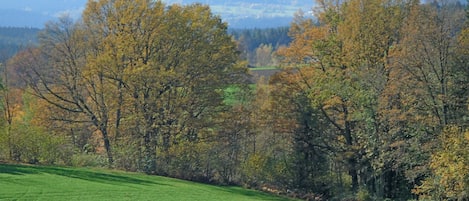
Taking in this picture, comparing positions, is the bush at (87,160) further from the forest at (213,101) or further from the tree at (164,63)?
the tree at (164,63)

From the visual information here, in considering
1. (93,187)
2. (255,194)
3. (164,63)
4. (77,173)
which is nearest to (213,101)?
(164,63)

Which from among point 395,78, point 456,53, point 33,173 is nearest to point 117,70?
point 33,173

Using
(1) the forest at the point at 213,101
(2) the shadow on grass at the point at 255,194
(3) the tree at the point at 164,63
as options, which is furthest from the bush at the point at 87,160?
(2) the shadow on grass at the point at 255,194

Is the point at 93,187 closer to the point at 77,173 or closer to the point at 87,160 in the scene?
the point at 77,173

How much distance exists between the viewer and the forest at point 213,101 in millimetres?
37844

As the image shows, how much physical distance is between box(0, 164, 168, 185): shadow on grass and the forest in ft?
14.5

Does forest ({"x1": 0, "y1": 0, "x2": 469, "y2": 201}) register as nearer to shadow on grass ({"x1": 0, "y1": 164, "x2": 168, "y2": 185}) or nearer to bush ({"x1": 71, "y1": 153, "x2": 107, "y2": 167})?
bush ({"x1": 71, "y1": 153, "x2": 107, "y2": 167})

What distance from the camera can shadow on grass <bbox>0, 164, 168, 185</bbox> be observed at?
30725 millimetres

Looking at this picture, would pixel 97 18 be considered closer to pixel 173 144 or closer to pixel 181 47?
pixel 181 47

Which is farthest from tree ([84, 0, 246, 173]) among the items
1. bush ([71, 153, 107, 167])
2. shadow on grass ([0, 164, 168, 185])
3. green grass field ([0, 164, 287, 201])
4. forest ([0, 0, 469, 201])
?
shadow on grass ([0, 164, 168, 185])

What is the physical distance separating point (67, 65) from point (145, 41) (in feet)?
20.9

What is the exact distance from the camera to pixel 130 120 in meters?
42.0

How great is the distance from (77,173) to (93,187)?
477 centimetres

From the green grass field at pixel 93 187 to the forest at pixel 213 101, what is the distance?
443 cm
